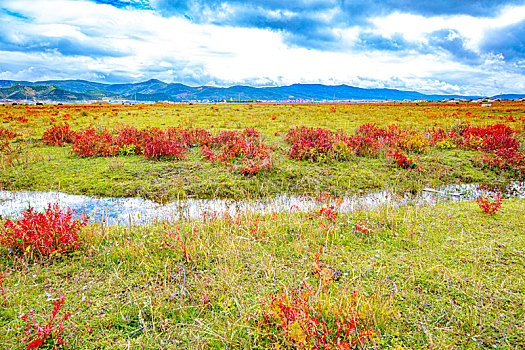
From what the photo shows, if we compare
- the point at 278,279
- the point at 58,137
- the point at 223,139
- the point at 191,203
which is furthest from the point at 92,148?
the point at 278,279

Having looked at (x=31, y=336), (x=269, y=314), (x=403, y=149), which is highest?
(x=403, y=149)

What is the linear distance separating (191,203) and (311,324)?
271 inches

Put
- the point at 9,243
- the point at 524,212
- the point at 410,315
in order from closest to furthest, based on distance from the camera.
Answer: the point at 410,315 < the point at 9,243 < the point at 524,212

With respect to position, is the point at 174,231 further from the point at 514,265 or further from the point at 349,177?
the point at 349,177

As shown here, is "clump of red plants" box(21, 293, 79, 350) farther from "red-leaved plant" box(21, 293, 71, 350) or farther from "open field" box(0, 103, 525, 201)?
"open field" box(0, 103, 525, 201)

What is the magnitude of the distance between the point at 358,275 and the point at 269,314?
1.90 meters

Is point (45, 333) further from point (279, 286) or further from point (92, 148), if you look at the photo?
point (92, 148)

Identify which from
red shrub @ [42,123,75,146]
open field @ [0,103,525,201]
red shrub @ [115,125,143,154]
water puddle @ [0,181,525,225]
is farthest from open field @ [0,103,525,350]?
red shrub @ [42,123,75,146]

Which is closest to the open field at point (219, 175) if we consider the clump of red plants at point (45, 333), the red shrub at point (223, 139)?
the red shrub at point (223, 139)

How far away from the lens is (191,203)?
9531mm

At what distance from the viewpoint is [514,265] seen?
4996mm

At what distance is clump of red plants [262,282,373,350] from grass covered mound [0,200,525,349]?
0.03 metres

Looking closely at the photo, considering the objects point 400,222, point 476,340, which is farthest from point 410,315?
point 400,222

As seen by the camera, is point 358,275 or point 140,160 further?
point 140,160
